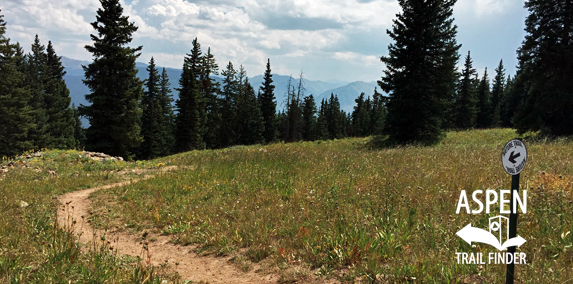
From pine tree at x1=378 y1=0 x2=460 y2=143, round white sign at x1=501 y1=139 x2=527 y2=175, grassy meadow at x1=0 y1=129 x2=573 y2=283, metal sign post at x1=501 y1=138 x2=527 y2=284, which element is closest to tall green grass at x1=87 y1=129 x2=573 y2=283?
grassy meadow at x1=0 y1=129 x2=573 y2=283

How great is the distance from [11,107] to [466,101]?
219 feet

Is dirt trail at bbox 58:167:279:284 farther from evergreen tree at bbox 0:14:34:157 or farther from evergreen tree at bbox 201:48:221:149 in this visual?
evergreen tree at bbox 201:48:221:149

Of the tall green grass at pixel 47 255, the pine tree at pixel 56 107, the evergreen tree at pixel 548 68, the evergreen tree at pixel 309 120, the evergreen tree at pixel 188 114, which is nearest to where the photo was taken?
the tall green grass at pixel 47 255

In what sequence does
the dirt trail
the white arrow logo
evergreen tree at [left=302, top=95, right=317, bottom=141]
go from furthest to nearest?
evergreen tree at [left=302, top=95, right=317, bottom=141]
the dirt trail
the white arrow logo

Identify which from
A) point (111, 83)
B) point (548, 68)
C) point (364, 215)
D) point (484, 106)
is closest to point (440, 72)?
point (548, 68)

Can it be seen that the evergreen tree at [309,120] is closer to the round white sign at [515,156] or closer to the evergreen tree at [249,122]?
the evergreen tree at [249,122]

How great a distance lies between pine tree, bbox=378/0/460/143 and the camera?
62.8 ft

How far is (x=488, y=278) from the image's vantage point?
3.48 m

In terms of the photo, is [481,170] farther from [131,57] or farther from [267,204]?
[131,57]

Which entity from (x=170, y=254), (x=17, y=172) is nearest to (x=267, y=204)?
(x=170, y=254)

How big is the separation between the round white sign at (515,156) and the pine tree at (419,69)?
1735 cm

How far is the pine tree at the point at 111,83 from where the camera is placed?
2756 cm

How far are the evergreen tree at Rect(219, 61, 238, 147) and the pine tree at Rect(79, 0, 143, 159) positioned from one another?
25.1 m

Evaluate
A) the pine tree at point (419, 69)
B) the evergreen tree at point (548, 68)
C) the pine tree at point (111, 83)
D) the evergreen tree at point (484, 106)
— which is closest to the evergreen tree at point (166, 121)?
the pine tree at point (111, 83)
